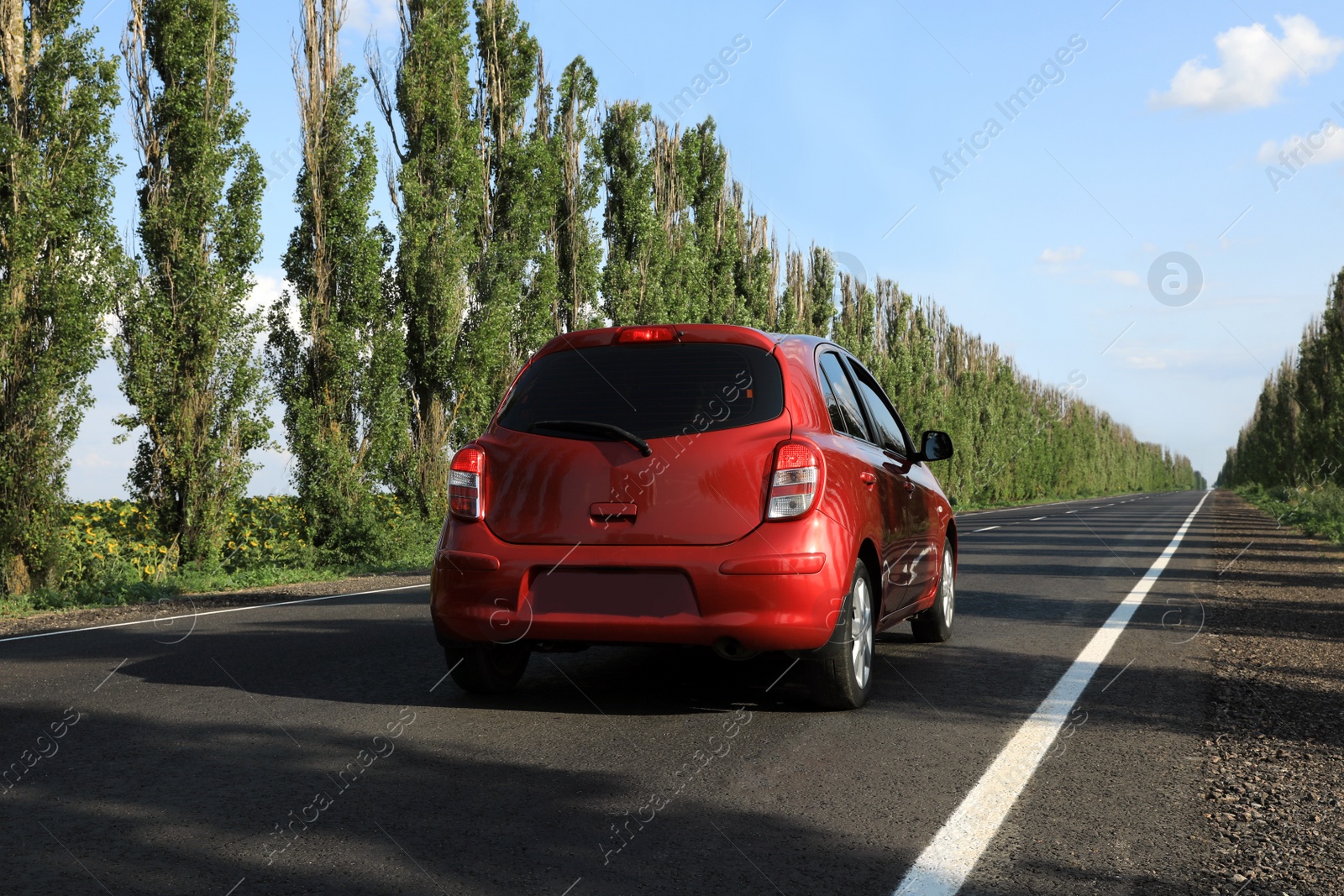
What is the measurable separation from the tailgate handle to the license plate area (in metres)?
0.24

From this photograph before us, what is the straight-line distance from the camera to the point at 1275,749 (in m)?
5.01

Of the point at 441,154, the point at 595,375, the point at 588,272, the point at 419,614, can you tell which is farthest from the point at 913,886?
the point at 588,272

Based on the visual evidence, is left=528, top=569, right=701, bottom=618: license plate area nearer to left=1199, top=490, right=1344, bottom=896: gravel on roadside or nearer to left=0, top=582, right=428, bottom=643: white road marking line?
left=1199, top=490, right=1344, bottom=896: gravel on roadside

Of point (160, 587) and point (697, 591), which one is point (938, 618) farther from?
point (160, 587)

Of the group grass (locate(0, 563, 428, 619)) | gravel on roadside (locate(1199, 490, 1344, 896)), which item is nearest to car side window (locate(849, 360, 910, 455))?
gravel on roadside (locate(1199, 490, 1344, 896))

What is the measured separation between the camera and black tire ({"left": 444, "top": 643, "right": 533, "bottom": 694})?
585cm

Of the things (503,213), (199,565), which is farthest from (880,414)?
(503,213)

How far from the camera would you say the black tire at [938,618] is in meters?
7.95

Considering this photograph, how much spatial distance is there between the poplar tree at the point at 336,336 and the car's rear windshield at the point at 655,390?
42.4 ft

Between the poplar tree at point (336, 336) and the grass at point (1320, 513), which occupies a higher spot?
the poplar tree at point (336, 336)

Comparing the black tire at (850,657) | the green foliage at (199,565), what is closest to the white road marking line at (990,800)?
the black tire at (850,657)

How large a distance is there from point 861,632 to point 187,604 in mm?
7456

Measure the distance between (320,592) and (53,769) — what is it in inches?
293

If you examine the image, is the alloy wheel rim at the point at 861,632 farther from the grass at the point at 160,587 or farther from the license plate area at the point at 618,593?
the grass at the point at 160,587
